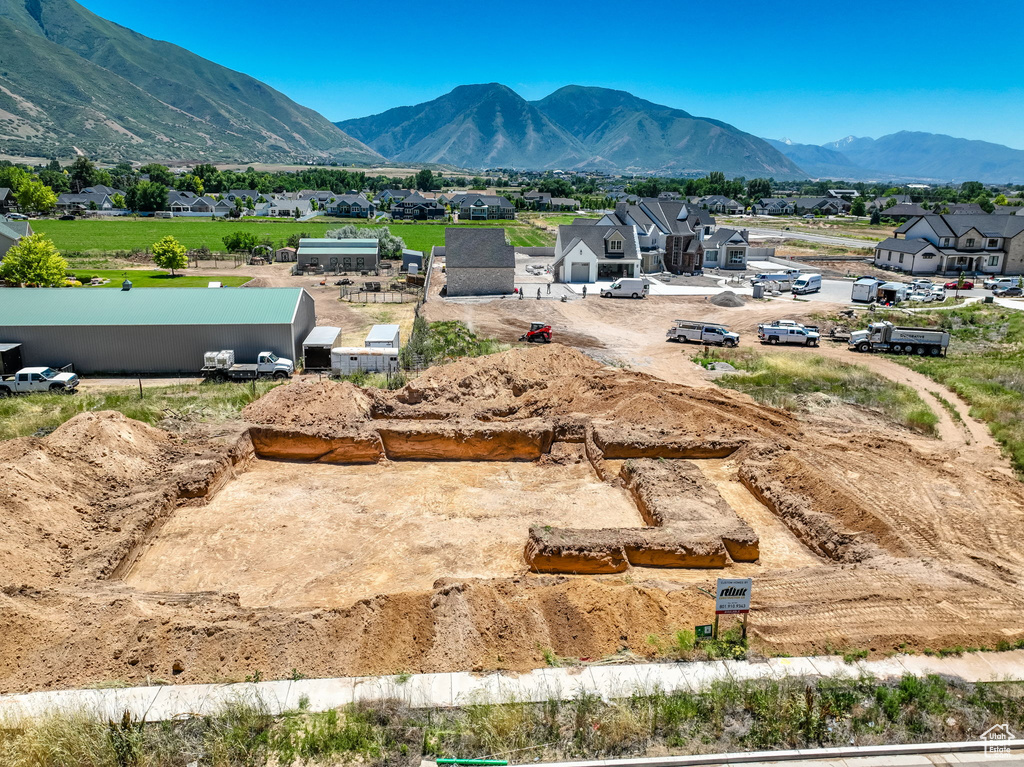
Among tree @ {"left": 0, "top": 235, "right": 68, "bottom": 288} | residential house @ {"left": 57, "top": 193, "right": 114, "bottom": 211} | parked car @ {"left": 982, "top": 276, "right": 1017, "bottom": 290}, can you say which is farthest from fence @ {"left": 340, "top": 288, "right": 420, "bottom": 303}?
residential house @ {"left": 57, "top": 193, "right": 114, "bottom": 211}

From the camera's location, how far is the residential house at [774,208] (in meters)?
170

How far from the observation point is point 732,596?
45.5 ft

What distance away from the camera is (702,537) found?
61.2 feet

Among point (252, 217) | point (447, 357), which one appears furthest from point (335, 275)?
point (252, 217)

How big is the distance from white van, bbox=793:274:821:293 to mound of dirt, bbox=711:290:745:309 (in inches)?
308

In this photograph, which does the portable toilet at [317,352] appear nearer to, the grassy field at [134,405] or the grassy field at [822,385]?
the grassy field at [134,405]

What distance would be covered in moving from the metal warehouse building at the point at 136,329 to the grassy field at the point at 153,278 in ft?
82.0

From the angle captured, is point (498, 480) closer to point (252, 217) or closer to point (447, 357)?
point (447, 357)

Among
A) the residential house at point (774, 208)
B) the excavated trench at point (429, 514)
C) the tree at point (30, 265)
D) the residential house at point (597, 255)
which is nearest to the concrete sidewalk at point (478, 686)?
the excavated trench at point (429, 514)

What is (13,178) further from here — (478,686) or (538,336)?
(478,686)

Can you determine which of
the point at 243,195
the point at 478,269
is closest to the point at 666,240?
the point at 478,269

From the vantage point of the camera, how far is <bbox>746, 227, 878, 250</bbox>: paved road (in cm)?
10085

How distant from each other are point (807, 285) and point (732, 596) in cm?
5593

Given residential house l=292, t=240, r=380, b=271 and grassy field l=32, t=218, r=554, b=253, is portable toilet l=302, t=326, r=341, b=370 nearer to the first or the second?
residential house l=292, t=240, r=380, b=271
